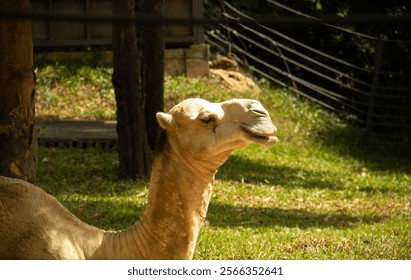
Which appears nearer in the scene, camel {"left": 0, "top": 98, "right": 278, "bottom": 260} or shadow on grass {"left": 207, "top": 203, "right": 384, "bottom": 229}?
camel {"left": 0, "top": 98, "right": 278, "bottom": 260}

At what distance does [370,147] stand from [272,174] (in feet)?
14.0

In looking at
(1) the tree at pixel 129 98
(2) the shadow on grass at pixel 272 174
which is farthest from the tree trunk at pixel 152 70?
(2) the shadow on grass at pixel 272 174

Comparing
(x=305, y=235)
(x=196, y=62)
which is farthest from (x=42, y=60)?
(x=305, y=235)

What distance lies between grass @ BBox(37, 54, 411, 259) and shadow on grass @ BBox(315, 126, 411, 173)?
3cm

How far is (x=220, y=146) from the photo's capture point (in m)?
5.20

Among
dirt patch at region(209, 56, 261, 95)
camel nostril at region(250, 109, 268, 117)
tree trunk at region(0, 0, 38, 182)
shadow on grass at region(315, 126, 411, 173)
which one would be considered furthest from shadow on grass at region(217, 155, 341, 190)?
camel nostril at region(250, 109, 268, 117)

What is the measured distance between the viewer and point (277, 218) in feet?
35.0

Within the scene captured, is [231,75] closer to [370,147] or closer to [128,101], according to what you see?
[370,147]

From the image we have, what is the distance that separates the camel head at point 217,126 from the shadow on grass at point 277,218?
468 cm

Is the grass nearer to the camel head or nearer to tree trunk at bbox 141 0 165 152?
tree trunk at bbox 141 0 165 152

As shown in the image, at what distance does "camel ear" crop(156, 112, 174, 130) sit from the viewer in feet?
17.1

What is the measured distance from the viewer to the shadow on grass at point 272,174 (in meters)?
13.2

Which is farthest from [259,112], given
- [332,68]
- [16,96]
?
[332,68]

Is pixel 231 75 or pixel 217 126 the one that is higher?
pixel 217 126
